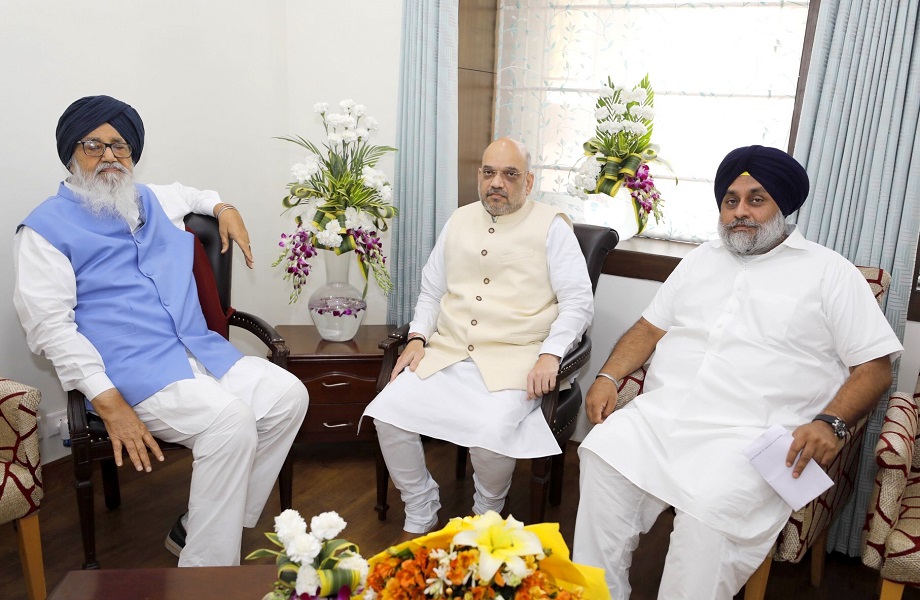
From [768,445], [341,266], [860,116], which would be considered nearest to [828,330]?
[768,445]

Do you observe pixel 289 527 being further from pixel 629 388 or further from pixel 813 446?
pixel 629 388

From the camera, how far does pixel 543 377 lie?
2.50 m

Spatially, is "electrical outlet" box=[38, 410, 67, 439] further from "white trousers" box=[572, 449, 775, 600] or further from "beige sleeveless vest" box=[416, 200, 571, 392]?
"white trousers" box=[572, 449, 775, 600]

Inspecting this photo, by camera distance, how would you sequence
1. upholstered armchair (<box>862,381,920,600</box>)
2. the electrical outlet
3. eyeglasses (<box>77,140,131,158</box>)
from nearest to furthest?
upholstered armchair (<box>862,381,920,600</box>) → eyeglasses (<box>77,140,131,158</box>) → the electrical outlet

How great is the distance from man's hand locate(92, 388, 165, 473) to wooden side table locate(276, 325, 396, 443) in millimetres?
857

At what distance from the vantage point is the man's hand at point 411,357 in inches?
108

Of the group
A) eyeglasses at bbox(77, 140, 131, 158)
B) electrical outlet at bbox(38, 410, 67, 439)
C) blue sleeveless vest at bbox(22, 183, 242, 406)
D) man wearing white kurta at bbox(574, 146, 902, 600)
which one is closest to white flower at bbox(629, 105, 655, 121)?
man wearing white kurta at bbox(574, 146, 902, 600)

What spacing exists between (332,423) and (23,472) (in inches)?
51.7

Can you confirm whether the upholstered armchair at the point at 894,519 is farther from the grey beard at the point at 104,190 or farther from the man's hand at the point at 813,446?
the grey beard at the point at 104,190

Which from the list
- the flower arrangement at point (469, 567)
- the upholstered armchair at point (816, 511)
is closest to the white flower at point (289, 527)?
the flower arrangement at point (469, 567)

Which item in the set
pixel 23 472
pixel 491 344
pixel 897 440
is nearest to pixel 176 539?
pixel 23 472

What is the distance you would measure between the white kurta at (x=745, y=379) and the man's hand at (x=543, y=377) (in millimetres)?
264

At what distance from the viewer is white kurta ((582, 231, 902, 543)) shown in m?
2.02

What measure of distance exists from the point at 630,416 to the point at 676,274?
0.56 meters
